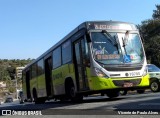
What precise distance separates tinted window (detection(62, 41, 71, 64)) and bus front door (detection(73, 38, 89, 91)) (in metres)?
0.71

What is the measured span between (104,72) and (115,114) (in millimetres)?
4191

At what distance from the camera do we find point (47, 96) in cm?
2358

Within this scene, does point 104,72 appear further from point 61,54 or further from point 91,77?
point 61,54

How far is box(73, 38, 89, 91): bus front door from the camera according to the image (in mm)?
16609

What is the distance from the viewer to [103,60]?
16000 mm

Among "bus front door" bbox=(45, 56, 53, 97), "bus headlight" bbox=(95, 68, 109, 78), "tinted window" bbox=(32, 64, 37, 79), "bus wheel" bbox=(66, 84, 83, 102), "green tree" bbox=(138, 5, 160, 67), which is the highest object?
"green tree" bbox=(138, 5, 160, 67)

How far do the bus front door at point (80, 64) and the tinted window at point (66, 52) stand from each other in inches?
28.1

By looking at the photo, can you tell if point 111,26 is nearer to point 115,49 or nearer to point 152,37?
point 115,49

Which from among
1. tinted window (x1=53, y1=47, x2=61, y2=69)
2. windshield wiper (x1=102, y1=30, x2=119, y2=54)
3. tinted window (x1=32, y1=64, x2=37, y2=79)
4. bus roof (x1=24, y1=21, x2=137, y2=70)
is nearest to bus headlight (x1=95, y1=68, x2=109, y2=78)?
windshield wiper (x1=102, y1=30, x2=119, y2=54)

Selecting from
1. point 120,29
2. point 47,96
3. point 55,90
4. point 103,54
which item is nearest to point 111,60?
point 103,54

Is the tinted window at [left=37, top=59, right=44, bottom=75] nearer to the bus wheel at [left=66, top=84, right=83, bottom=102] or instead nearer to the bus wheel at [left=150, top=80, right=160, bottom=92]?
the bus wheel at [left=66, top=84, right=83, bottom=102]

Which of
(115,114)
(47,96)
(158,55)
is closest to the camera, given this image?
(115,114)

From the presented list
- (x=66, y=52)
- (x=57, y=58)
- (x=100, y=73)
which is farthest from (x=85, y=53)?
(x=57, y=58)

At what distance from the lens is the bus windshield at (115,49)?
16.1 meters
